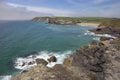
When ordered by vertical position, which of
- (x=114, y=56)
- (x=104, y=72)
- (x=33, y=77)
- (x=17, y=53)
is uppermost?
(x=33, y=77)

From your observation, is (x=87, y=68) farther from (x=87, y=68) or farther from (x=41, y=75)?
(x=41, y=75)

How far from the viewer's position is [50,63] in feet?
146

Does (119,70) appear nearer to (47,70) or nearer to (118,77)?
(118,77)

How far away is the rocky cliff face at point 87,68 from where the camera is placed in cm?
1361

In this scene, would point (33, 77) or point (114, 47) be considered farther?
point (114, 47)

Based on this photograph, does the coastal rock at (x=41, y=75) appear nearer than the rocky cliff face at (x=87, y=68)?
Yes

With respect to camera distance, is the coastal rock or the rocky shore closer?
the coastal rock

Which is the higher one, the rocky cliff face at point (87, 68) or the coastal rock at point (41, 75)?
the coastal rock at point (41, 75)

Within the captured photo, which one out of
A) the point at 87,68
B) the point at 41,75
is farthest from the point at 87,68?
the point at 41,75

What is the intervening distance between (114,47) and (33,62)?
81.5 ft

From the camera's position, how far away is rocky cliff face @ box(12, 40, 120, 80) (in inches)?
536

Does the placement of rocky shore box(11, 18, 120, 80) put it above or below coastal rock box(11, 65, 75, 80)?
below

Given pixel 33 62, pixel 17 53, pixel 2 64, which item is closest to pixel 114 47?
pixel 33 62

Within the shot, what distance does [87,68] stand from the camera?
26984 millimetres
